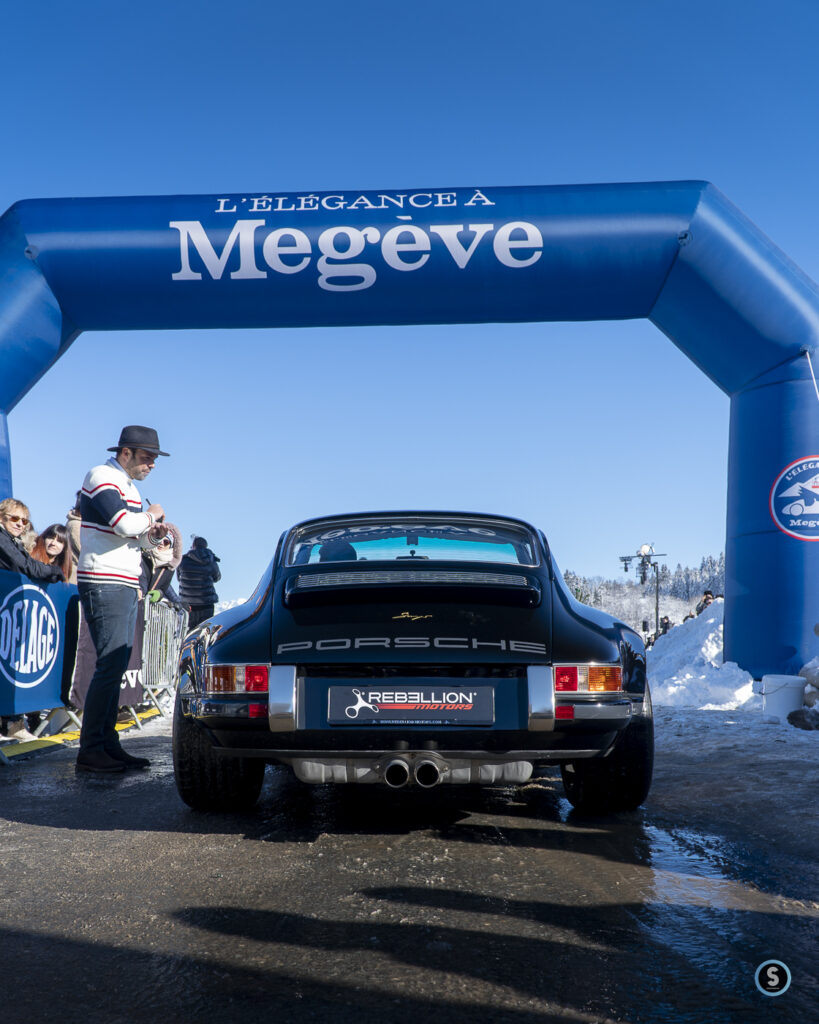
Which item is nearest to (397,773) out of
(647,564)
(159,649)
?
(159,649)

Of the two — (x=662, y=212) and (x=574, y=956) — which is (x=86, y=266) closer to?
(x=662, y=212)

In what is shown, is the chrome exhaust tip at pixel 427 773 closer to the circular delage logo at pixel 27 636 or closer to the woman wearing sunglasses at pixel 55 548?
the circular delage logo at pixel 27 636

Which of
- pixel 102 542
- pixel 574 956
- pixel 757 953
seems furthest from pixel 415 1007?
pixel 102 542

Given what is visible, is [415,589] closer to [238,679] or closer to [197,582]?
[238,679]

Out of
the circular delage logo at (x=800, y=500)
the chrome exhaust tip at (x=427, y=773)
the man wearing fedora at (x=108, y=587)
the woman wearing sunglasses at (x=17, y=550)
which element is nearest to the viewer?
the chrome exhaust tip at (x=427, y=773)

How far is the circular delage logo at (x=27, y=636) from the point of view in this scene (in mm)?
5754

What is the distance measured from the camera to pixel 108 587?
5.36 metres

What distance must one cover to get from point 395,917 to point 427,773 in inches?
31.5

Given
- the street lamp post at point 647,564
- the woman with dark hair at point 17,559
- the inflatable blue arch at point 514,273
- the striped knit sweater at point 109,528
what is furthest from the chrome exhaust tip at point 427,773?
the street lamp post at point 647,564

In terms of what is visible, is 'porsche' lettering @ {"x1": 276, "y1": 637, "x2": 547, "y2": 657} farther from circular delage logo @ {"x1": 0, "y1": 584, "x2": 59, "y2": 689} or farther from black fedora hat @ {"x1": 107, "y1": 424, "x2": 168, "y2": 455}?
circular delage logo @ {"x1": 0, "y1": 584, "x2": 59, "y2": 689}

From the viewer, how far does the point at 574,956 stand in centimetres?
209

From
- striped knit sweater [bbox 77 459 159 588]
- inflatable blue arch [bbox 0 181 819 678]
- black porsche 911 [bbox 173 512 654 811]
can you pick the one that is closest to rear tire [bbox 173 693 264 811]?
black porsche 911 [bbox 173 512 654 811]

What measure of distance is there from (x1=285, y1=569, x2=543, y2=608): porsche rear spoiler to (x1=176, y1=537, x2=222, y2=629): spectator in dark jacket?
840 centimetres

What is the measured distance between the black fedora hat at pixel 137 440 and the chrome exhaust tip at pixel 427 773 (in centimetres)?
329
